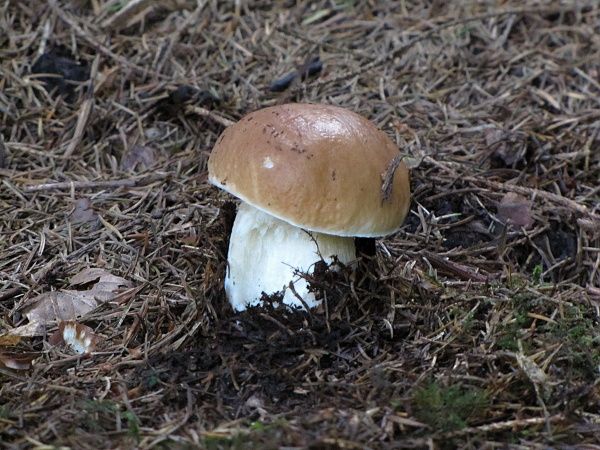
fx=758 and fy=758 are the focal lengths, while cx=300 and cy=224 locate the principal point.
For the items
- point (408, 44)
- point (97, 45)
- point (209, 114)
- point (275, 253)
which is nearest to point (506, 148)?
point (408, 44)

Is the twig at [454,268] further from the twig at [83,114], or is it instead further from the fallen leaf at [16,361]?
the twig at [83,114]

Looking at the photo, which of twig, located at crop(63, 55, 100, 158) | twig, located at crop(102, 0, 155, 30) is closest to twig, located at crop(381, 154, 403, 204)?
twig, located at crop(63, 55, 100, 158)

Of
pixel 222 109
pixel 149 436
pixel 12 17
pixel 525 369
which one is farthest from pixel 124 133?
pixel 525 369

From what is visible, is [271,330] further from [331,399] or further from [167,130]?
[167,130]

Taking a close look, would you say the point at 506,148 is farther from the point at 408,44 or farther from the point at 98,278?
the point at 98,278

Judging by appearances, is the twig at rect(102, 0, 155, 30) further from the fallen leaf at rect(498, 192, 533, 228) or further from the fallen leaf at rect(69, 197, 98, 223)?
the fallen leaf at rect(498, 192, 533, 228)

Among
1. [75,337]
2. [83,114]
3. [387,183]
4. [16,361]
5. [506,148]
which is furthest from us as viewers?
[83,114]
